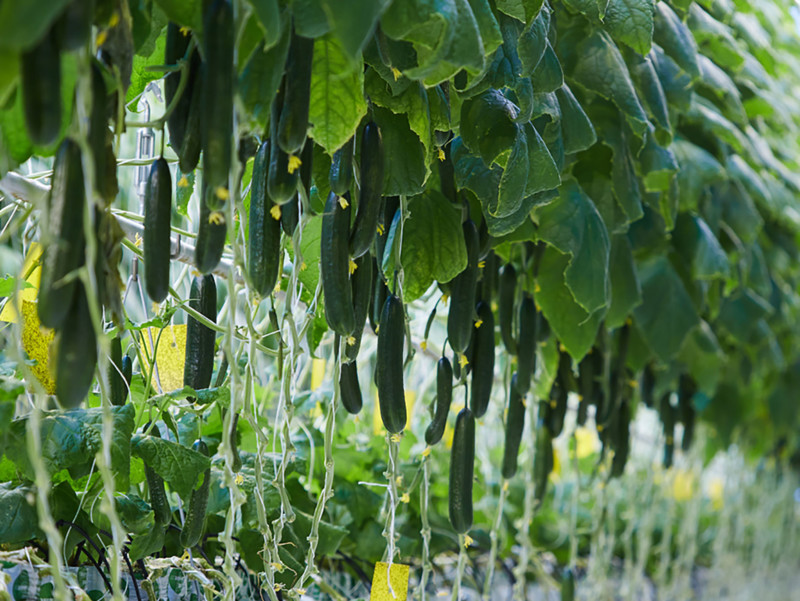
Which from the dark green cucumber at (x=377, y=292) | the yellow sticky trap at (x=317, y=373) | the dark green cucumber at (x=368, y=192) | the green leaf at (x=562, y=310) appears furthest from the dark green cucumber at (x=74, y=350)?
the yellow sticky trap at (x=317, y=373)

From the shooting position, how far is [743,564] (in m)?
1.87

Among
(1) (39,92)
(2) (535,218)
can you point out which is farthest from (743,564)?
(1) (39,92)

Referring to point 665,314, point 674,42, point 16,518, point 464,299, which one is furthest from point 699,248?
point 16,518

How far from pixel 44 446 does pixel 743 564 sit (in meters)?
1.71

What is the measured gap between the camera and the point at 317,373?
121 cm

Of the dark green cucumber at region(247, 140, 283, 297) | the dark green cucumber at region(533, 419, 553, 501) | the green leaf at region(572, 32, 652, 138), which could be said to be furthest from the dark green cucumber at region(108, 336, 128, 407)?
the dark green cucumber at region(533, 419, 553, 501)

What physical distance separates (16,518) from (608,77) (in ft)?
2.13

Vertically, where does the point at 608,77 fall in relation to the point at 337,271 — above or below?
above

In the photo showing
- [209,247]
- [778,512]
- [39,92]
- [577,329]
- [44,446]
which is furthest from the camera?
[778,512]

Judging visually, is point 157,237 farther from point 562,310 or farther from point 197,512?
point 562,310

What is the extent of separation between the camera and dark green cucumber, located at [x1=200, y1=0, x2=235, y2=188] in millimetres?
→ 438

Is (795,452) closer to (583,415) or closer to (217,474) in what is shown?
(583,415)

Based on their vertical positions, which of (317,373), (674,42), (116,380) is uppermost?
(674,42)

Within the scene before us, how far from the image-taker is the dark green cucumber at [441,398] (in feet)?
2.36
